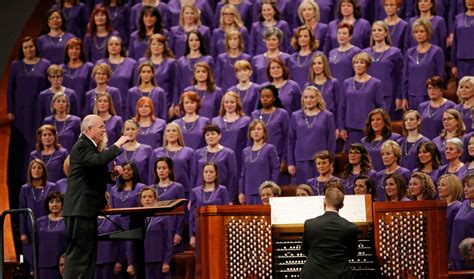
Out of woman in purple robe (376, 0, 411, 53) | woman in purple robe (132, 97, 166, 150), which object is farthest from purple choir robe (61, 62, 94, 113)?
woman in purple robe (376, 0, 411, 53)

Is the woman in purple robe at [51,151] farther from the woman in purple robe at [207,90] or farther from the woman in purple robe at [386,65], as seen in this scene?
the woman in purple robe at [386,65]

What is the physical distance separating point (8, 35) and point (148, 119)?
195 centimetres

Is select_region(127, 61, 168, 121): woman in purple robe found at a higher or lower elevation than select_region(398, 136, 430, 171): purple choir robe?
higher

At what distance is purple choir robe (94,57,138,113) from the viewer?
10156 millimetres

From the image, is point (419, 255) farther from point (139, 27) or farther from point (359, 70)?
point (139, 27)

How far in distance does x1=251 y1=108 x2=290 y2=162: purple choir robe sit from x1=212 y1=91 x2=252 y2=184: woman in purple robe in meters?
0.18

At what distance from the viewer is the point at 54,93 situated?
9977 millimetres

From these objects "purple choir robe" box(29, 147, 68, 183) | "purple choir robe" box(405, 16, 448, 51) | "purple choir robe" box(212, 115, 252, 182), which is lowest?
"purple choir robe" box(29, 147, 68, 183)

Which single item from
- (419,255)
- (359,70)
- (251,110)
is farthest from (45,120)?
(419,255)

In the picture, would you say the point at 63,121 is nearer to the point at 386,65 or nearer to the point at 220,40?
the point at 220,40

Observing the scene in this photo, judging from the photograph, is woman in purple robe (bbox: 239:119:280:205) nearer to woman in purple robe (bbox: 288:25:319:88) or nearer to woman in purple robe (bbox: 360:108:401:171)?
woman in purple robe (bbox: 360:108:401:171)

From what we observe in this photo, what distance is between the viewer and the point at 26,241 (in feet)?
29.9

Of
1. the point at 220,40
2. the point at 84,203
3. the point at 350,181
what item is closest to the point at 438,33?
the point at 350,181

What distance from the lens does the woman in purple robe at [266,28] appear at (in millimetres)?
10141
